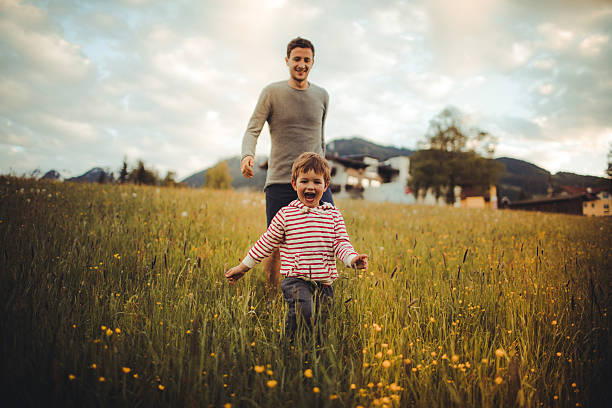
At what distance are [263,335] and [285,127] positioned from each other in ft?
6.80

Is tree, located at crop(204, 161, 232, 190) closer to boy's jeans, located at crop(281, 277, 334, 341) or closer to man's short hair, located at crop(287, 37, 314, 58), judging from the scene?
man's short hair, located at crop(287, 37, 314, 58)

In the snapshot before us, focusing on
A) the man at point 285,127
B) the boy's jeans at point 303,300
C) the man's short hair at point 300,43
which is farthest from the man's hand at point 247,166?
the man's short hair at point 300,43

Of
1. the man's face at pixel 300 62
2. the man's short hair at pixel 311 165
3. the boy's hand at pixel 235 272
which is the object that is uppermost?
the man's face at pixel 300 62

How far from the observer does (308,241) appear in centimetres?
236

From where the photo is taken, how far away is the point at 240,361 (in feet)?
5.91

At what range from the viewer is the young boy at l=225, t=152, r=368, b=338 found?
2352mm

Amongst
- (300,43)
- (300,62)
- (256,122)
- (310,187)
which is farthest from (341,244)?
(300,43)

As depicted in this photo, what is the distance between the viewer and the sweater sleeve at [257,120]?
10.5 ft

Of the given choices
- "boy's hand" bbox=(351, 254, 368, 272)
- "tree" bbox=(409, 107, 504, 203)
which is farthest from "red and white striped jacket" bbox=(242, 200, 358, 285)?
"tree" bbox=(409, 107, 504, 203)

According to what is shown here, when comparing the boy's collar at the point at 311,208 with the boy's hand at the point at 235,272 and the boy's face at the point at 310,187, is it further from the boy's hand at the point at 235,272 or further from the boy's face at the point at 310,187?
the boy's hand at the point at 235,272

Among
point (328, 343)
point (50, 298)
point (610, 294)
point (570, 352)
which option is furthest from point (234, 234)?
point (610, 294)

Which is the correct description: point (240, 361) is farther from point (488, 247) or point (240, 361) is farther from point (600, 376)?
point (488, 247)

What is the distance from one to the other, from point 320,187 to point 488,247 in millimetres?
4345

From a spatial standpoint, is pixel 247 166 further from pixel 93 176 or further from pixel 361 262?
pixel 93 176
